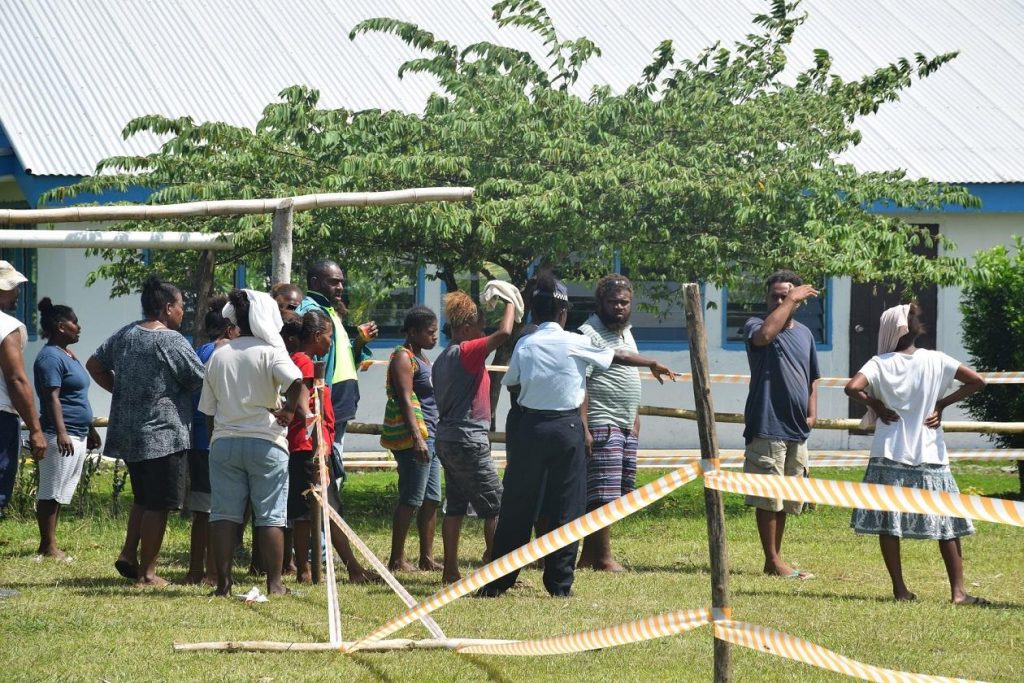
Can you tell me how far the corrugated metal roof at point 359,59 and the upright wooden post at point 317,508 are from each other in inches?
267

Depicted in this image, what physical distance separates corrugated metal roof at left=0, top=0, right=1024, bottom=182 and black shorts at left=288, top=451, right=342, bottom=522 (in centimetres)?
686

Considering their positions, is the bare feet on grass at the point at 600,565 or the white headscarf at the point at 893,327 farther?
the bare feet on grass at the point at 600,565

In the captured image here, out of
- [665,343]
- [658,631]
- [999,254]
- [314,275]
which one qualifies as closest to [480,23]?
[665,343]

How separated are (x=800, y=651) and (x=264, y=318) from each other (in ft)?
11.5

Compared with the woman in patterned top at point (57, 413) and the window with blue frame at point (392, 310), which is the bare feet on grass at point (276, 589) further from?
the window with blue frame at point (392, 310)

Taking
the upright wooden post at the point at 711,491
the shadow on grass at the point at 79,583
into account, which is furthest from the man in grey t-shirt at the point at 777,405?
the shadow on grass at the point at 79,583

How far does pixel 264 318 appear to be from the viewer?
721cm

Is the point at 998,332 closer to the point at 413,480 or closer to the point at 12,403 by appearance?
the point at 413,480

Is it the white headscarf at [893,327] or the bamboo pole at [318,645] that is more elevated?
the white headscarf at [893,327]

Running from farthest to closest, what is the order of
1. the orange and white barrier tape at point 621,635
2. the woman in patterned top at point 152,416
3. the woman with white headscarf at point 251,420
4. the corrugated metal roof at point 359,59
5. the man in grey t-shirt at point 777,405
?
the corrugated metal roof at point 359,59 → the man in grey t-shirt at point 777,405 → the woman in patterned top at point 152,416 → the woman with white headscarf at point 251,420 → the orange and white barrier tape at point 621,635

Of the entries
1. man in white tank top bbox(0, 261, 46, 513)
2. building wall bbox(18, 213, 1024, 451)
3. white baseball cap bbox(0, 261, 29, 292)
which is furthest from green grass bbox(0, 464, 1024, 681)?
building wall bbox(18, 213, 1024, 451)

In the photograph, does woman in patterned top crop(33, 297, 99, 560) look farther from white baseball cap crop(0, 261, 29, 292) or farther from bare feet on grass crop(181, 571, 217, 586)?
bare feet on grass crop(181, 571, 217, 586)

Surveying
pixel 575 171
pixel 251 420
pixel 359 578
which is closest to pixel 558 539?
pixel 251 420

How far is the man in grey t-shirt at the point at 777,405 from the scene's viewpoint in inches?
336
